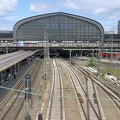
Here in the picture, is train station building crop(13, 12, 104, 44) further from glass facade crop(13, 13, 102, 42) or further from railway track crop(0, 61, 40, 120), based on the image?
railway track crop(0, 61, 40, 120)

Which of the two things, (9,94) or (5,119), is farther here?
(9,94)

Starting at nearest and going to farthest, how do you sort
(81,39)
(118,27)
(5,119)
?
(5,119) < (81,39) < (118,27)

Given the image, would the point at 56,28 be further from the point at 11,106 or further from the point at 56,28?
the point at 11,106

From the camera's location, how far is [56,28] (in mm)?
104875

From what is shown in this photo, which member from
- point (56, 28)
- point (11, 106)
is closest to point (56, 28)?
point (56, 28)

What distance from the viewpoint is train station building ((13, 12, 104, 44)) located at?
103812 mm

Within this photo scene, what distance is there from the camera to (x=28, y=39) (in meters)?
104

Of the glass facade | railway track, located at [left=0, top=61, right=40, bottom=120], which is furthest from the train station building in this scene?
railway track, located at [left=0, top=61, right=40, bottom=120]

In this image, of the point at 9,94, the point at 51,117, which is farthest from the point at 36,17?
the point at 51,117

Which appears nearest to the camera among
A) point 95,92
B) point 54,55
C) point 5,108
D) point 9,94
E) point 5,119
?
point 5,119

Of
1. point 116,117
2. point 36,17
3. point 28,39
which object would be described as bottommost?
point 116,117

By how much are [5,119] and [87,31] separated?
90400 millimetres

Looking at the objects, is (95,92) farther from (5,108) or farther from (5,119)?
(5,119)

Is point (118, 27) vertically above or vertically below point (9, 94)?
above
